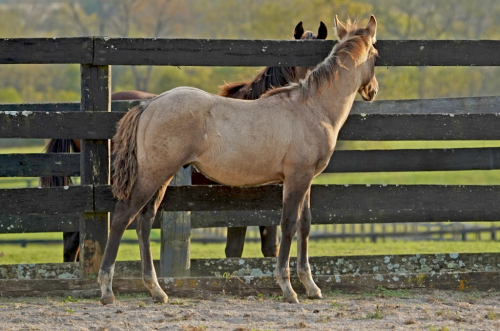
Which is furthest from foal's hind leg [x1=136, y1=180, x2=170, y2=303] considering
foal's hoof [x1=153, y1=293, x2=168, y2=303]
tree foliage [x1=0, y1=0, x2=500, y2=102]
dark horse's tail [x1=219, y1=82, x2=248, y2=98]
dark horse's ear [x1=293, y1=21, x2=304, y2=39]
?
tree foliage [x1=0, y1=0, x2=500, y2=102]

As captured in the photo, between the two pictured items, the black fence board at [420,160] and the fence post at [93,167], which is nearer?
the fence post at [93,167]

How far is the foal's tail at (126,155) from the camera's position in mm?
4758

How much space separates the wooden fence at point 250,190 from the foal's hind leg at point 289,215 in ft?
0.83

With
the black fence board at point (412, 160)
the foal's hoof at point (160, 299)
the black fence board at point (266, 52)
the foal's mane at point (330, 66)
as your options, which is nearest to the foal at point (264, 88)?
the black fence board at point (266, 52)

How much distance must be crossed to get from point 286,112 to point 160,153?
1041 mm

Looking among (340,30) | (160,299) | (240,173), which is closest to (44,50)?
(240,173)

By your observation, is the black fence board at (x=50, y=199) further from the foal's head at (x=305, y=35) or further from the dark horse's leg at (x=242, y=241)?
the foal's head at (x=305, y=35)

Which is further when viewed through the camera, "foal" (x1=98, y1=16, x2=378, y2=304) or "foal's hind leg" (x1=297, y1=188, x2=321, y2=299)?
"foal's hind leg" (x1=297, y1=188, x2=321, y2=299)

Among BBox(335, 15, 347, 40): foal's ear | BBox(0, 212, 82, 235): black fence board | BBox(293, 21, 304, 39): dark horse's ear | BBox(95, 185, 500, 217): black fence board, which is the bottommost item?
BBox(0, 212, 82, 235): black fence board

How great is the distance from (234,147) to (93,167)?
120 cm

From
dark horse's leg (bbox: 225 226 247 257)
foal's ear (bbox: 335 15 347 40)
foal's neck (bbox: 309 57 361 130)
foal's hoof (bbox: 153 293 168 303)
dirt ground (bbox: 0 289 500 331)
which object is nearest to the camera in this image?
dirt ground (bbox: 0 289 500 331)

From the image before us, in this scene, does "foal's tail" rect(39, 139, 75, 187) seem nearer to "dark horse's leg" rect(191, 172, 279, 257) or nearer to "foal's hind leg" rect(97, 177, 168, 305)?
"dark horse's leg" rect(191, 172, 279, 257)

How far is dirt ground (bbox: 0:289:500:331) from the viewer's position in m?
3.97

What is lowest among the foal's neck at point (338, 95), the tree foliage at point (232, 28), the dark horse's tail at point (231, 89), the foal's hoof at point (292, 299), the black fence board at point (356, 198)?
the foal's hoof at point (292, 299)
